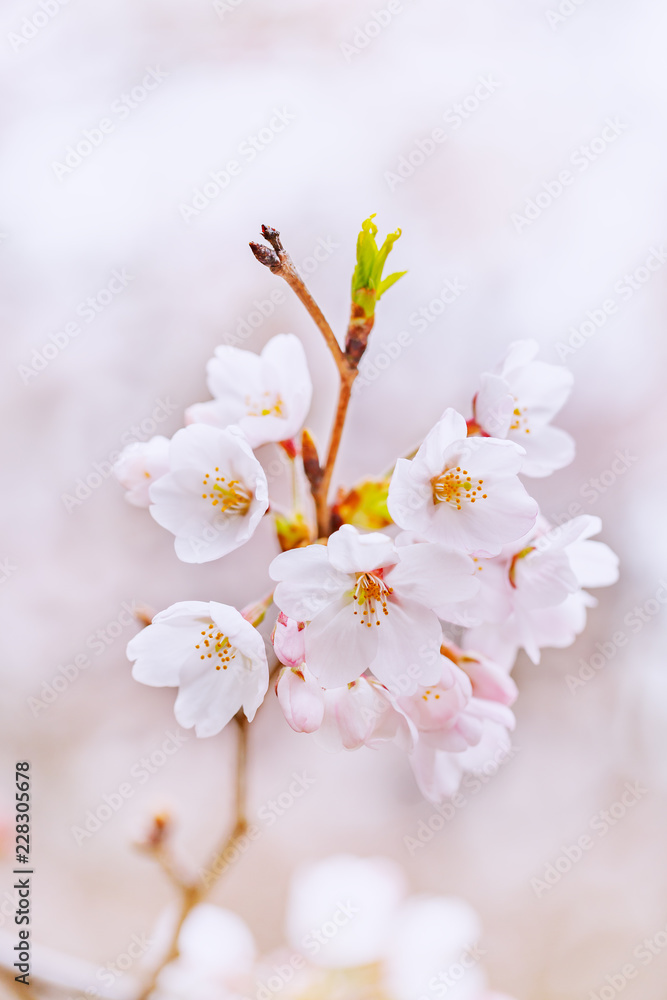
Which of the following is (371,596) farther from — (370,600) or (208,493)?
(208,493)

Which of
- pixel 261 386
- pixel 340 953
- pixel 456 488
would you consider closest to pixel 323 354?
pixel 261 386

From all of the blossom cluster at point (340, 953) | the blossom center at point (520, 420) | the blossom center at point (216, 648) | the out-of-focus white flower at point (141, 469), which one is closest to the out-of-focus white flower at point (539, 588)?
the blossom center at point (520, 420)

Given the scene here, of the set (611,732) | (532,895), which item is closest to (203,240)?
(611,732)

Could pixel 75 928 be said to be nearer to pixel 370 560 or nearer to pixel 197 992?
pixel 197 992

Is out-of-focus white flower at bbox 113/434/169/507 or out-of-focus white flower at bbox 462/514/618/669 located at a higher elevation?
out-of-focus white flower at bbox 462/514/618/669

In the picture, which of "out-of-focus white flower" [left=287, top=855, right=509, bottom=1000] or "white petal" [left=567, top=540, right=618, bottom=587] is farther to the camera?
"out-of-focus white flower" [left=287, top=855, right=509, bottom=1000]

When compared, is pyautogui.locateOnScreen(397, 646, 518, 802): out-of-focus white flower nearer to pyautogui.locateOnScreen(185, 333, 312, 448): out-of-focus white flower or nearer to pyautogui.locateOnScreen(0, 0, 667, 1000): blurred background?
pyautogui.locateOnScreen(185, 333, 312, 448): out-of-focus white flower

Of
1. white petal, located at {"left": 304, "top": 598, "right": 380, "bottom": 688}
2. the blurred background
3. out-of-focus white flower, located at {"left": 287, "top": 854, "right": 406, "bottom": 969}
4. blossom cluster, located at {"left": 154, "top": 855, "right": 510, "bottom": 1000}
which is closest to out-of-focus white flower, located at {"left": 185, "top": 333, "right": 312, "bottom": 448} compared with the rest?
white petal, located at {"left": 304, "top": 598, "right": 380, "bottom": 688}

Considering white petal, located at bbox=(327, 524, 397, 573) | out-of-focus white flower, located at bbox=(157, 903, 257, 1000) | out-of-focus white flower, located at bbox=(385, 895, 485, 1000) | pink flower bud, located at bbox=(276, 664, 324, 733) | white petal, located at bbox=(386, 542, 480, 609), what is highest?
white petal, located at bbox=(386, 542, 480, 609)
